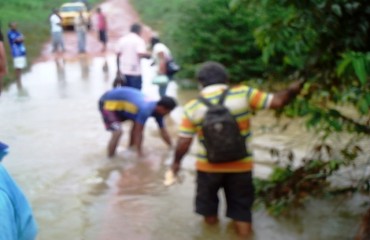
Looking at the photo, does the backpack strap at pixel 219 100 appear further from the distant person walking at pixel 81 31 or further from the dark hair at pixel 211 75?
the distant person walking at pixel 81 31

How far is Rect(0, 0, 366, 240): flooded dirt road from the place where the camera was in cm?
508

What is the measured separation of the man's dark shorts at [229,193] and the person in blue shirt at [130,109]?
1994 mm

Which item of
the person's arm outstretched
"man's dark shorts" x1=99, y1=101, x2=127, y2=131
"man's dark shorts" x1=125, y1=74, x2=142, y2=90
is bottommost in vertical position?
"man's dark shorts" x1=99, y1=101, x2=127, y2=131

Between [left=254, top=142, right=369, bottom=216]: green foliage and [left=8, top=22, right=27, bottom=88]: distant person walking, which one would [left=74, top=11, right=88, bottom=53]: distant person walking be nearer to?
[left=8, top=22, right=27, bottom=88]: distant person walking

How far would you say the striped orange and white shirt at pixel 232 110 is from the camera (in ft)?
14.4

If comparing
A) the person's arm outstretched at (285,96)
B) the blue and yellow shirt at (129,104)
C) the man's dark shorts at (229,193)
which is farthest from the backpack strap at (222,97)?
the blue and yellow shirt at (129,104)

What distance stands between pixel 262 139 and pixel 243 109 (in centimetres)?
364

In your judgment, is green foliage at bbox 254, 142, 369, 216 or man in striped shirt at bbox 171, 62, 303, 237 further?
green foliage at bbox 254, 142, 369, 216

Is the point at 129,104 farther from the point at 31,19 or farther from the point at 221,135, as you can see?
the point at 31,19

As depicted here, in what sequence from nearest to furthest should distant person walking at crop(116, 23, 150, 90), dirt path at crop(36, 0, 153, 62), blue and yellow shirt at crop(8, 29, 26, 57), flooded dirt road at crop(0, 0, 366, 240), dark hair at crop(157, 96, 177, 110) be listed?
1. flooded dirt road at crop(0, 0, 366, 240)
2. dark hair at crop(157, 96, 177, 110)
3. distant person walking at crop(116, 23, 150, 90)
4. blue and yellow shirt at crop(8, 29, 26, 57)
5. dirt path at crop(36, 0, 153, 62)

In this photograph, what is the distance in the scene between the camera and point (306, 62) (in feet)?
14.9

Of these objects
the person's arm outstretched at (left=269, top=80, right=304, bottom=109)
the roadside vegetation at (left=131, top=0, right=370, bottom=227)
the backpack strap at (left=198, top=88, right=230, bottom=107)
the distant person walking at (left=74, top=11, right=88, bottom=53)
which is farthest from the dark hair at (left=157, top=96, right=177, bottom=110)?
the distant person walking at (left=74, top=11, right=88, bottom=53)

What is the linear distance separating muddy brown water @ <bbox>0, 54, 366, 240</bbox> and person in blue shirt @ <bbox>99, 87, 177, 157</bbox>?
0.39 metres

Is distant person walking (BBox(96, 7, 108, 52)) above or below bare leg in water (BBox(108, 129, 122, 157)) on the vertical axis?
above
